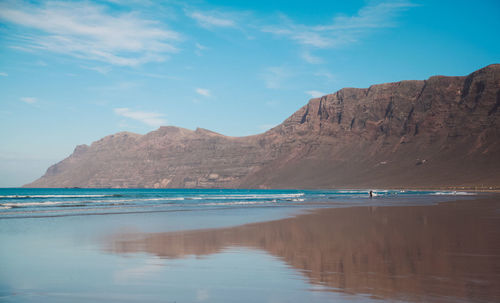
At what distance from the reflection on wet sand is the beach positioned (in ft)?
0.09

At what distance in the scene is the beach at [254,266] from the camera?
8.95 metres

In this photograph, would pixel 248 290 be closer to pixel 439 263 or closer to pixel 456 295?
pixel 456 295

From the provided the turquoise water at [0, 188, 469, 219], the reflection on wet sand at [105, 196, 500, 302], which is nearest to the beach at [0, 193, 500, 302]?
the reflection on wet sand at [105, 196, 500, 302]

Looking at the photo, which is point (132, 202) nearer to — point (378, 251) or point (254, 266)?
point (378, 251)

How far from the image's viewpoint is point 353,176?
622 ft

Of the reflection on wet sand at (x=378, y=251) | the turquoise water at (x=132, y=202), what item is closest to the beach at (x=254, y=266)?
the reflection on wet sand at (x=378, y=251)

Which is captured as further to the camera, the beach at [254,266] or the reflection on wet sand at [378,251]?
the reflection on wet sand at [378,251]

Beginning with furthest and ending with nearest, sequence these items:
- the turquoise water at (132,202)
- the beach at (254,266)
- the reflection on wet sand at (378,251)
Answer: 1. the turquoise water at (132,202)
2. the reflection on wet sand at (378,251)
3. the beach at (254,266)

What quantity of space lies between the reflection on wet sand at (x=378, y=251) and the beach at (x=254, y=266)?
3cm

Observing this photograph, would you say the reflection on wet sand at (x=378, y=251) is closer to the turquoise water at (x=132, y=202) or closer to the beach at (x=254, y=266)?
the beach at (x=254, y=266)

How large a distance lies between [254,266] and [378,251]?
450cm

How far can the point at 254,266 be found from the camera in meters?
12.1

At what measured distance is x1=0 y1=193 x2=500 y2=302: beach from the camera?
8953 mm

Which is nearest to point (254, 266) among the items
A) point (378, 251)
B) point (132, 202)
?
point (378, 251)
